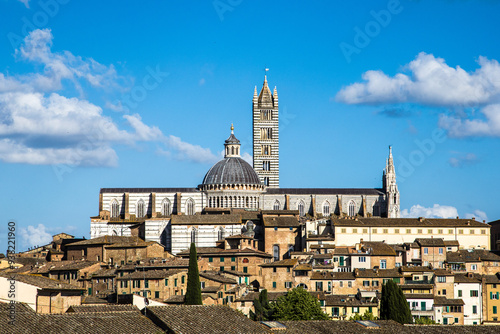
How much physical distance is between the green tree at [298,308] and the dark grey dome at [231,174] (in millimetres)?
46968

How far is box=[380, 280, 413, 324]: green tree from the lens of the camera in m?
61.0

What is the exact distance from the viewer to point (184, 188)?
110625 millimetres

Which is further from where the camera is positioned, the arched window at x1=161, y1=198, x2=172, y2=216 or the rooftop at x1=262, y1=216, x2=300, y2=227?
the arched window at x1=161, y1=198, x2=172, y2=216

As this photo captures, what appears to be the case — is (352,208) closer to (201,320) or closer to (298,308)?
(298,308)

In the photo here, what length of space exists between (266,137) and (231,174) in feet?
57.3

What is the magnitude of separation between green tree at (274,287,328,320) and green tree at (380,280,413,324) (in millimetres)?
3991

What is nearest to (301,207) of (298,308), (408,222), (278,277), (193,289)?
(408,222)

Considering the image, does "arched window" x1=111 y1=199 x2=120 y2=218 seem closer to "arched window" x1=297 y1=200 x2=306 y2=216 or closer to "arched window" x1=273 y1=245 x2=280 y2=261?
"arched window" x1=297 y1=200 x2=306 y2=216

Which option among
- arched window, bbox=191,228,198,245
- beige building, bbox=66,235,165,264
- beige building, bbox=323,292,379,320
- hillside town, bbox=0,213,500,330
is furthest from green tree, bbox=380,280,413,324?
arched window, bbox=191,228,198,245

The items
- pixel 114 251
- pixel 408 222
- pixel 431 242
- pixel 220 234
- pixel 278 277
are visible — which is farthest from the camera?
pixel 220 234

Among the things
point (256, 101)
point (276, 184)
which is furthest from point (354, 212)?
point (256, 101)

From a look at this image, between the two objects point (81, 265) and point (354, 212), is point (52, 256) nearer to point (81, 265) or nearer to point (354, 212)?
point (81, 265)

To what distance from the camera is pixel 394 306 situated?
202 feet

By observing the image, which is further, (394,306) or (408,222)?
(408,222)
